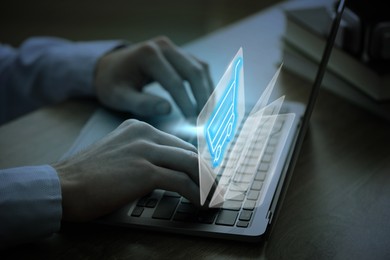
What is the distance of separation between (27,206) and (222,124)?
0.27 meters

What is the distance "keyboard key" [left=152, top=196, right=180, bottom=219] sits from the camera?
2.32 feet

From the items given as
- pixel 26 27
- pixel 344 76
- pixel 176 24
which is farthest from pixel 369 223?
pixel 26 27

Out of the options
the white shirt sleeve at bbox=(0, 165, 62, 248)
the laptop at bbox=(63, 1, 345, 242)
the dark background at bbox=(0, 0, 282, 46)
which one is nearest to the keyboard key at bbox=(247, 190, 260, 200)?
the laptop at bbox=(63, 1, 345, 242)

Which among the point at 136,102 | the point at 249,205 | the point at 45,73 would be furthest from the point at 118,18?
the point at 249,205

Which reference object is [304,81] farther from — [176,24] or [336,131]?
[176,24]

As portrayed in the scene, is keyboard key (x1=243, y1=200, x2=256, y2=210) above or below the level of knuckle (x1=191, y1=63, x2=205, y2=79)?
below

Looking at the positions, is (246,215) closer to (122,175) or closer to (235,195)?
(235,195)

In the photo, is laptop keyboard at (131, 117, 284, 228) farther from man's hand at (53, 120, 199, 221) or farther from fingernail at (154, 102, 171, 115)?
fingernail at (154, 102, 171, 115)

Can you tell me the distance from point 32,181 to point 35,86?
23.5 inches

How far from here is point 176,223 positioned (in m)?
0.70

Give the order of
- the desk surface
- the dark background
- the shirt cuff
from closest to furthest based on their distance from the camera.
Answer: the desk surface
the shirt cuff
the dark background

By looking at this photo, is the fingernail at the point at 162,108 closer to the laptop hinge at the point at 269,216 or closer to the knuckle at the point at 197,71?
the knuckle at the point at 197,71

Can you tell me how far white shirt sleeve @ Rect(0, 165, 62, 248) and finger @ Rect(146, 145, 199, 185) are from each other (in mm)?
132

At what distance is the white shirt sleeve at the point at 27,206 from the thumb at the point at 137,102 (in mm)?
313
